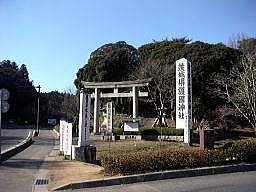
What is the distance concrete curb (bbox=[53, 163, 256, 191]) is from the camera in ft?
22.2

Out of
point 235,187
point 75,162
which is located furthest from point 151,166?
point 75,162

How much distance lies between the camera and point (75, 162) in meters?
10.5

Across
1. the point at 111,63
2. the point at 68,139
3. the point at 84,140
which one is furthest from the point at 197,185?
the point at 111,63

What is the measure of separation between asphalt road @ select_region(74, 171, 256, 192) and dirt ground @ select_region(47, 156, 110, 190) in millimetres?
943

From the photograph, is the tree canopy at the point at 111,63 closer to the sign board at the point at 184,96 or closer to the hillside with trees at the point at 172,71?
the hillside with trees at the point at 172,71

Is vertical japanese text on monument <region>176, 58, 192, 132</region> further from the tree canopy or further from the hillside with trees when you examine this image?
the tree canopy

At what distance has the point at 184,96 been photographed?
15.2 metres

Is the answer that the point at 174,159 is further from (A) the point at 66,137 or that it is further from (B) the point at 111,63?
(B) the point at 111,63

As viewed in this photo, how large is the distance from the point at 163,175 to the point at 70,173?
3230mm

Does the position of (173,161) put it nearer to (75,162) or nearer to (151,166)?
(151,166)

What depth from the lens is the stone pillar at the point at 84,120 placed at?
10859mm

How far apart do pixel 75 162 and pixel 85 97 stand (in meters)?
2.94

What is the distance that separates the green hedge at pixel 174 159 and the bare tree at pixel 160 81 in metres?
14.3

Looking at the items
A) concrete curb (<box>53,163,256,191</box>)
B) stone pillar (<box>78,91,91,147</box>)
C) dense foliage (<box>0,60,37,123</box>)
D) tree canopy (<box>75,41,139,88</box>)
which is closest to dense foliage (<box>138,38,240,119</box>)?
tree canopy (<box>75,41,139,88</box>)
